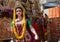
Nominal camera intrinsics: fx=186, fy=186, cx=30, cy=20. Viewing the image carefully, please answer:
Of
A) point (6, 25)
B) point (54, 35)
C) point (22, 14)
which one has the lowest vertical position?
point (54, 35)

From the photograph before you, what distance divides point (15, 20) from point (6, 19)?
0.87 m

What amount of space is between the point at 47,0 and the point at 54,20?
394 centimetres

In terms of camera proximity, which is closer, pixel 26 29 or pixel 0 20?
pixel 26 29

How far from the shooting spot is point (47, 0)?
9.06 meters

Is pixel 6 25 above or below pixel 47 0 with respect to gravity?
below

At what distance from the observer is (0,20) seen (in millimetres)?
4387

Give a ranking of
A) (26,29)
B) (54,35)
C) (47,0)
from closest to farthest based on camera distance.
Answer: (26,29) < (54,35) < (47,0)

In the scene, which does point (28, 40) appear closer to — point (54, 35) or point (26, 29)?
point (26, 29)

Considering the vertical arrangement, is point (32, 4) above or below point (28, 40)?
above

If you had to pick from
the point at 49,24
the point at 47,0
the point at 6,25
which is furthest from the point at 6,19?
the point at 47,0

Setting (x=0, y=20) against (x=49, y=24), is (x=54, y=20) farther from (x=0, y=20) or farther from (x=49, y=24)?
(x=0, y=20)

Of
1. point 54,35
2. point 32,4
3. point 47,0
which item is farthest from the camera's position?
point 47,0

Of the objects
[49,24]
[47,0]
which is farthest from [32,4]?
[47,0]

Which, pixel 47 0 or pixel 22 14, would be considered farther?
pixel 47 0
